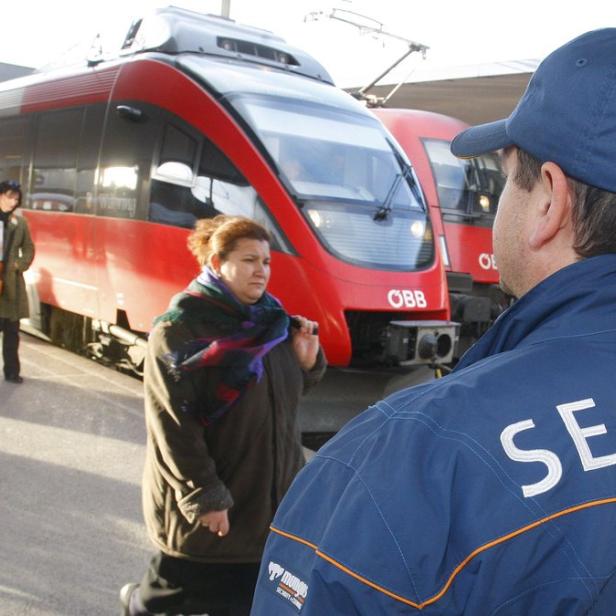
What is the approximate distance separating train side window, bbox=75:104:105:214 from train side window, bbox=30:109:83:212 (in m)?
0.13

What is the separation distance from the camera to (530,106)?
1109 millimetres

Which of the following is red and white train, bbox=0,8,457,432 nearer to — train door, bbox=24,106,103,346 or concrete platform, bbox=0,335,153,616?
train door, bbox=24,106,103,346

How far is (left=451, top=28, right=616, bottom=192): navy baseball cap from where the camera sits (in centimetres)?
104

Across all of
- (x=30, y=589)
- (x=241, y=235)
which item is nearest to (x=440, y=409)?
(x=241, y=235)

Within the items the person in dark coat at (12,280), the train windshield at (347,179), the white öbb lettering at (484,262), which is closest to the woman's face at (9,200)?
the person in dark coat at (12,280)

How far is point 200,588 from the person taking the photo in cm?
288

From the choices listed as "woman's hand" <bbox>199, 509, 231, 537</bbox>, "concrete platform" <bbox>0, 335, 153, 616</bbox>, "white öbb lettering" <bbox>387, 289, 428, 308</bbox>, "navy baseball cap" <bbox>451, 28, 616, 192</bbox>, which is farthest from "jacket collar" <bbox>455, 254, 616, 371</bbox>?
"white öbb lettering" <bbox>387, 289, 428, 308</bbox>

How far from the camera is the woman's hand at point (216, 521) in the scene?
2.77 m

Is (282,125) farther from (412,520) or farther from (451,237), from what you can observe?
Result: (412,520)

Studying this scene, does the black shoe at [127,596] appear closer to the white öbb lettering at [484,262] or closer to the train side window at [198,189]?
the train side window at [198,189]

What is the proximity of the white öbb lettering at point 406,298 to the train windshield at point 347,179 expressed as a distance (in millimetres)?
241

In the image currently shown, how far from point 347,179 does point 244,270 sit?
14.4 feet

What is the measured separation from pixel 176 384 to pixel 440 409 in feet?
6.62

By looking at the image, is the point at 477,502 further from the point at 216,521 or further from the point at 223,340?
the point at 223,340
